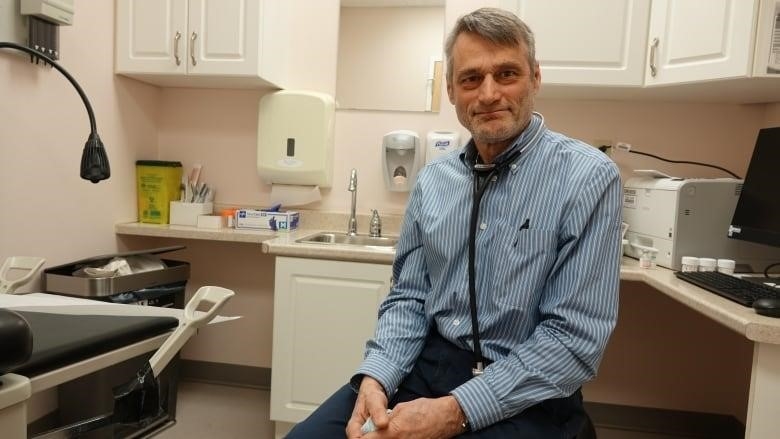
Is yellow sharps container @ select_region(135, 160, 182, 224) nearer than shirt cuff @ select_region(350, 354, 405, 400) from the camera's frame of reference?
No

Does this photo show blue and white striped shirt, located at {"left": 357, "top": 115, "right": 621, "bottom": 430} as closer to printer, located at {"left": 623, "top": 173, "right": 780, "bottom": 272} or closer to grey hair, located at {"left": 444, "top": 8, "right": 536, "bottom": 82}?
grey hair, located at {"left": 444, "top": 8, "right": 536, "bottom": 82}

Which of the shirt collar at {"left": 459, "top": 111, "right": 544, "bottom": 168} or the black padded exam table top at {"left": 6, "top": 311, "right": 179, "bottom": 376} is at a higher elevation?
the shirt collar at {"left": 459, "top": 111, "right": 544, "bottom": 168}

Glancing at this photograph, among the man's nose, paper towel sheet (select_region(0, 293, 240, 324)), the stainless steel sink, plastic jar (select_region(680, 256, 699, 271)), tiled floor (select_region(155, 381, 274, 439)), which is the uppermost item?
the man's nose

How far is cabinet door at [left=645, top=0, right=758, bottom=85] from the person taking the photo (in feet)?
5.45

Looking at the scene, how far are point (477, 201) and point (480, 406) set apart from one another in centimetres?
43

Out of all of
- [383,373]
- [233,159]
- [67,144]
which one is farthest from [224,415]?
[383,373]

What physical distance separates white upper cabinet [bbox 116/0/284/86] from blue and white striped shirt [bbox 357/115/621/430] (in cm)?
128

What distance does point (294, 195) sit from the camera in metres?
2.52

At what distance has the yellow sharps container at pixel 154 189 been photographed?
2455 mm

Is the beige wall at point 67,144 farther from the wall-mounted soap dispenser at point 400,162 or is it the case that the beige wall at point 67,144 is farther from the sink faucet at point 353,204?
the wall-mounted soap dispenser at point 400,162

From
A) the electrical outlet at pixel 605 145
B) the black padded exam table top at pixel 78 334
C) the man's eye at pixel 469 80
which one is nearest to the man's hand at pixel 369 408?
the black padded exam table top at pixel 78 334

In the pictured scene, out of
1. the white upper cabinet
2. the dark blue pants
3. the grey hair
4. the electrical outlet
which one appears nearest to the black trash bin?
the white upper cabinet

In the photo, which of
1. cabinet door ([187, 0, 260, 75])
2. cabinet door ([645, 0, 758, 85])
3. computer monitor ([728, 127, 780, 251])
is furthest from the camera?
cabinet door ([187, 0, 260, 75])

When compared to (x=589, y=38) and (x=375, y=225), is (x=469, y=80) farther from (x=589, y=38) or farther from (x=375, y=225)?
(x=375, y=225)
